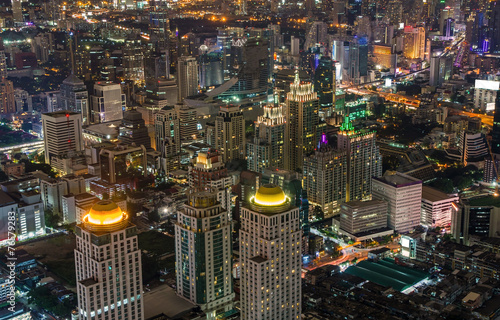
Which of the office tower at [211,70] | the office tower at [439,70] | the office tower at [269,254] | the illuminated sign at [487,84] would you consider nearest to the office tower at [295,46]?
the office tower at [211,70]

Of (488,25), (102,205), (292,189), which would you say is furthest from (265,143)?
(488,25)

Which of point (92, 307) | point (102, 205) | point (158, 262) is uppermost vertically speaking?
point (102, 205)

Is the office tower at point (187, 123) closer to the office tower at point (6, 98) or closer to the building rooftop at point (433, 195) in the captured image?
the office tower at point (6, 98)

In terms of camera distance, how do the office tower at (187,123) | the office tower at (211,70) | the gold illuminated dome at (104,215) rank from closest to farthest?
the gold illuminated dome at (104,215), the office tower at (187,123), the office tower at (211,70)

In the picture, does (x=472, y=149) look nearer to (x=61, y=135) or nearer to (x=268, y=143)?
(x=268, y=143)

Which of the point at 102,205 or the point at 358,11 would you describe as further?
the point at 358,11

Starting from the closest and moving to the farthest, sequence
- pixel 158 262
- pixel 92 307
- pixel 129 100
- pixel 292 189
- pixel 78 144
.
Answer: pixel 92 307 → pixel 292 189 → pixel 158 262 → pixel 78 144 → pixel 129 100

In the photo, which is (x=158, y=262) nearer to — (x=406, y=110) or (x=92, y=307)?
(x=92, y=307)

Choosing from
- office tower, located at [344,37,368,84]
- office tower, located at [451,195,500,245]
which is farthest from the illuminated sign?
office tower, located at [451,195,500,245]
